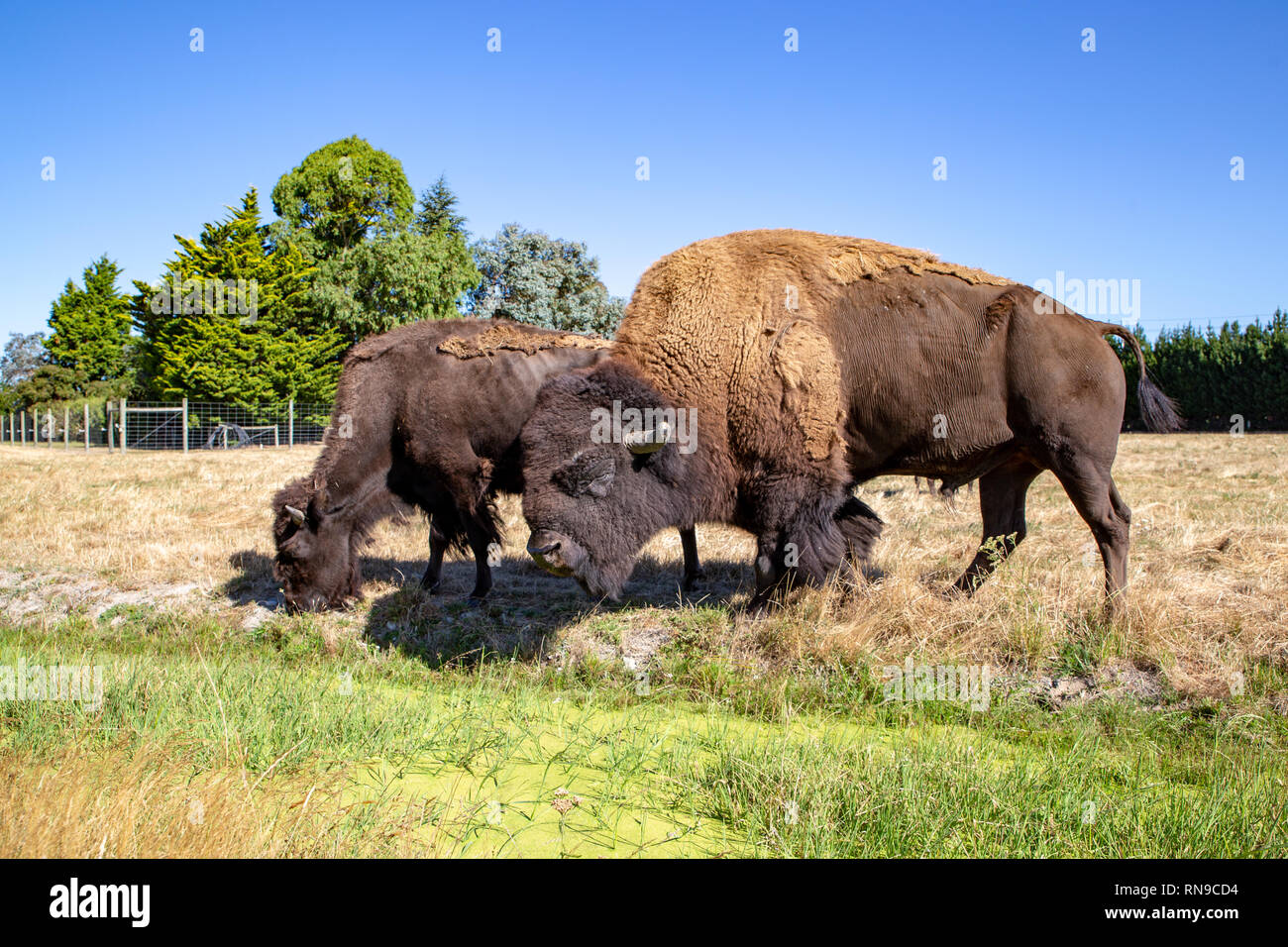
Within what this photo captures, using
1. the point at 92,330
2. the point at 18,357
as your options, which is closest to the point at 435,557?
the point at 92,330

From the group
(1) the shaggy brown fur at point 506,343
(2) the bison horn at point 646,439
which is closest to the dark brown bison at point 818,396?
(2) the bison horn at point 646,439

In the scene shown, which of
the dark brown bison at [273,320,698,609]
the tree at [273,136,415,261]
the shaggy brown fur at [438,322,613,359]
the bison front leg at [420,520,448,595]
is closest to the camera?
the dark brown bison at [273,320,698,609]

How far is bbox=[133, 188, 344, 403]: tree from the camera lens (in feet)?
99.3

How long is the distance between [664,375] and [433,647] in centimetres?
310

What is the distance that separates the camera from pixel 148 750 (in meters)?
3.29

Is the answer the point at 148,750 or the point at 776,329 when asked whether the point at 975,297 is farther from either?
the point at 148,750

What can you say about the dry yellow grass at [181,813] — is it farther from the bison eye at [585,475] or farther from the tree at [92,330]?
the tree at [92,330]

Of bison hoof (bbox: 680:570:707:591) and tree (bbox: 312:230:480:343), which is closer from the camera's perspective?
bison hoof (bbox: 680:570:707:591)

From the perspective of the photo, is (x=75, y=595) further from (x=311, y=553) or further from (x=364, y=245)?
(x=364, y=245)

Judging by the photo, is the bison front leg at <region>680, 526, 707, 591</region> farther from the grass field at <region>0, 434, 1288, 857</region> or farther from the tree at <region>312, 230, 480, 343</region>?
the tree at <region>312, 230, 480, 343</region>

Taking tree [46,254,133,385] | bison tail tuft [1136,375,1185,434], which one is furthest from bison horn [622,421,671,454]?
tree [46,254,133,385]

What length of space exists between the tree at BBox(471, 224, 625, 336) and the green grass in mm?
27516

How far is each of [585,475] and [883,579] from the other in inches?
119
